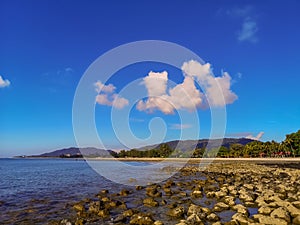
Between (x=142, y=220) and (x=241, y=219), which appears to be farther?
(x=142, y=220)

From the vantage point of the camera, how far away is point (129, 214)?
14.2m

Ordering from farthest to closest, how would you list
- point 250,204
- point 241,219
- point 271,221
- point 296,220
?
point 250,204 → point 241,219 → point 296,220 → point 271,221

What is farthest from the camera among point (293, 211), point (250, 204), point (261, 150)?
point (261, 150)

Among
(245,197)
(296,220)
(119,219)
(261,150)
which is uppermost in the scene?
(261,150)

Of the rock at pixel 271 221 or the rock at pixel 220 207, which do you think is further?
the rock at pixel 220 207

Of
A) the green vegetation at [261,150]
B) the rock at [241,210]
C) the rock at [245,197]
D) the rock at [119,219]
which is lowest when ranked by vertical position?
the rock at [119,219]

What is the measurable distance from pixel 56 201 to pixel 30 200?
2380 millimetres

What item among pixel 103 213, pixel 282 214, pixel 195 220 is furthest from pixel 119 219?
pixel 282 214

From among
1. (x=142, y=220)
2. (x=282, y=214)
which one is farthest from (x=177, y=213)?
(x=282, y=214)

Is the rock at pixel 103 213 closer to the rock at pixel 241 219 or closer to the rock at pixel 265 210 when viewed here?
the rock at pixel 241 219

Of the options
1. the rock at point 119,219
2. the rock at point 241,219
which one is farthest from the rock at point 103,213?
the rock at point 241,219

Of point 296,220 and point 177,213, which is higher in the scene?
point 177,213

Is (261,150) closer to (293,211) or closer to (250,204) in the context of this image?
(250,204)

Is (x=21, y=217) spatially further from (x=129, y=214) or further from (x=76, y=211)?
(x=129, y=214)
